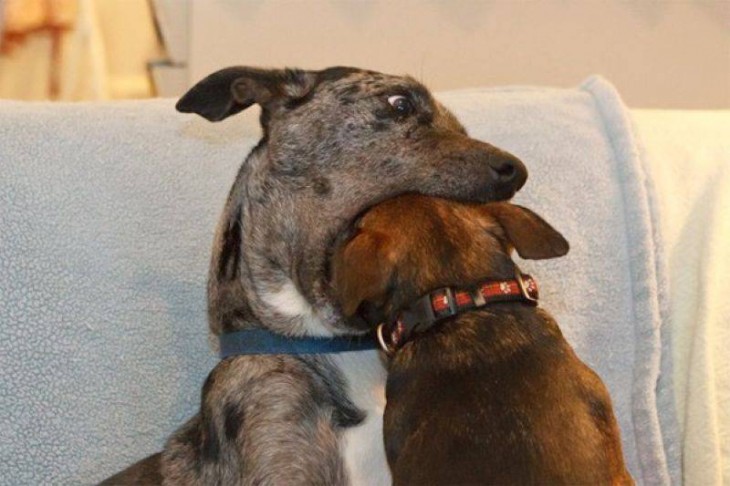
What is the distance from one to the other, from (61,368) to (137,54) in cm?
120

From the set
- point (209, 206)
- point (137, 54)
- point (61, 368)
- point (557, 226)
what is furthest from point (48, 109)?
point (557, 226)

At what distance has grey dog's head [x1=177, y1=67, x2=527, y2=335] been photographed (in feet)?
4.86

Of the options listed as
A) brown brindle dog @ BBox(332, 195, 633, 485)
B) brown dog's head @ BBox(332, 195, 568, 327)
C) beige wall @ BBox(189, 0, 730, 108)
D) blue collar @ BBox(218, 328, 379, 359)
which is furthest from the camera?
beige wall @ BBox(189, 0, 730, 108)

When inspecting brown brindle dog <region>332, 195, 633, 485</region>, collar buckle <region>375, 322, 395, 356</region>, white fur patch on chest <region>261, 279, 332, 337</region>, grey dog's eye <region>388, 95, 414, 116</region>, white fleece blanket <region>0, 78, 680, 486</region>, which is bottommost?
white fleece blanket <region>0, 78, 680, 486</region>

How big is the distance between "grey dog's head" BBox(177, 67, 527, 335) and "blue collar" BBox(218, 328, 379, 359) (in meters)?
0.02

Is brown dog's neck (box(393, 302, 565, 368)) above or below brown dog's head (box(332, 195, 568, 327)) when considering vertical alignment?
below

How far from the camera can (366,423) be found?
1.46m

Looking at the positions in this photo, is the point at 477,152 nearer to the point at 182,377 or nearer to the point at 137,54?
the point at 182,377

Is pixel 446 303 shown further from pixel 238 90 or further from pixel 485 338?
pixel 238 90

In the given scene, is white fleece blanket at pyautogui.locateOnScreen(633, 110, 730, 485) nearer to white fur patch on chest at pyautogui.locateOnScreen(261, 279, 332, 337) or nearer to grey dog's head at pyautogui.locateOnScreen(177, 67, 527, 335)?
grey dog's head at pyautogui.locateOnScreen(177, 67, 527, 335)

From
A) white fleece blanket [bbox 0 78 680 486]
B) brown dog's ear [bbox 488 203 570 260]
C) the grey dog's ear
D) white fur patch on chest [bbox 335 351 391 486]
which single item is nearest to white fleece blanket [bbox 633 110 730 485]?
white fleece blanket [bbox 0 78 680 486]

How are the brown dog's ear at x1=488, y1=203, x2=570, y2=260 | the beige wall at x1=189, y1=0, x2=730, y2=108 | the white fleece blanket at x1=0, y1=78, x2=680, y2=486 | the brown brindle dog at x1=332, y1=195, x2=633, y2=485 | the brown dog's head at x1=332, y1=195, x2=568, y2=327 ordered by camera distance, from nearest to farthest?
the brown brindle dog at x1=332, y1=195, x2=633, y2=485, the brown dog's head at x1=332, y1=195, x2=568, y2=327, the brown dog's ear at x1=488, y1=203, x2=570, y2=260, the white fleece blanket at x1=0, y1=78, x2=680, y2=486, the beige wall at x1=189, y1=0, x2=730, y2=108

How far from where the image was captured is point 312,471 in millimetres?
1395

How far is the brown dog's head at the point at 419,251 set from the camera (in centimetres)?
127
